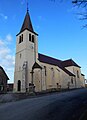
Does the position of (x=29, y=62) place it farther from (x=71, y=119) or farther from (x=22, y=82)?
(x=71, y=119)

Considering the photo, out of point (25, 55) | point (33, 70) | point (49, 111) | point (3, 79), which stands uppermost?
point (25, 55)

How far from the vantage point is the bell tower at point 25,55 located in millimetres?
37125

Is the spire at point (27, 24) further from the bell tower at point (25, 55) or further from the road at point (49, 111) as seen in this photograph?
the road at point (49, 111)

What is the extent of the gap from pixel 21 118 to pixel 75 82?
41.6m

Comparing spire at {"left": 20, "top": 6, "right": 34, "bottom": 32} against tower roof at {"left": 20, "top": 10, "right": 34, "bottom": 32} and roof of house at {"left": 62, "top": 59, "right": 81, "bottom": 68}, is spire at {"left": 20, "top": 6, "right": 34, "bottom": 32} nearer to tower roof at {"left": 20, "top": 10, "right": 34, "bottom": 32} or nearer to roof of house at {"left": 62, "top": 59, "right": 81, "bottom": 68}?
tower roof at {"left": 20, "top": 10, "right": 34, "bottom": 32}

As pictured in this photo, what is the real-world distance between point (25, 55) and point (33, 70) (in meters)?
4.18

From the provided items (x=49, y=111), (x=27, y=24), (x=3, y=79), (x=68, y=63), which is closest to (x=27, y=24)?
(x=27, y=24)

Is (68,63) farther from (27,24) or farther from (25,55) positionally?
(27,24)

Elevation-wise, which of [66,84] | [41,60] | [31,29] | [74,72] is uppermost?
[31,29]

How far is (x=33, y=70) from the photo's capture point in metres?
37.7

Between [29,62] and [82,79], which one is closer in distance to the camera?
[29,62]

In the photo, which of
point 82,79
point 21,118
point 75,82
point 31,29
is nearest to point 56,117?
point 21,118

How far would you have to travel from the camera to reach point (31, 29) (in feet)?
144

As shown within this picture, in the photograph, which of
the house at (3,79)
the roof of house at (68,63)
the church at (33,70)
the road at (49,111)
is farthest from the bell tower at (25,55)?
the road at (49,111)
